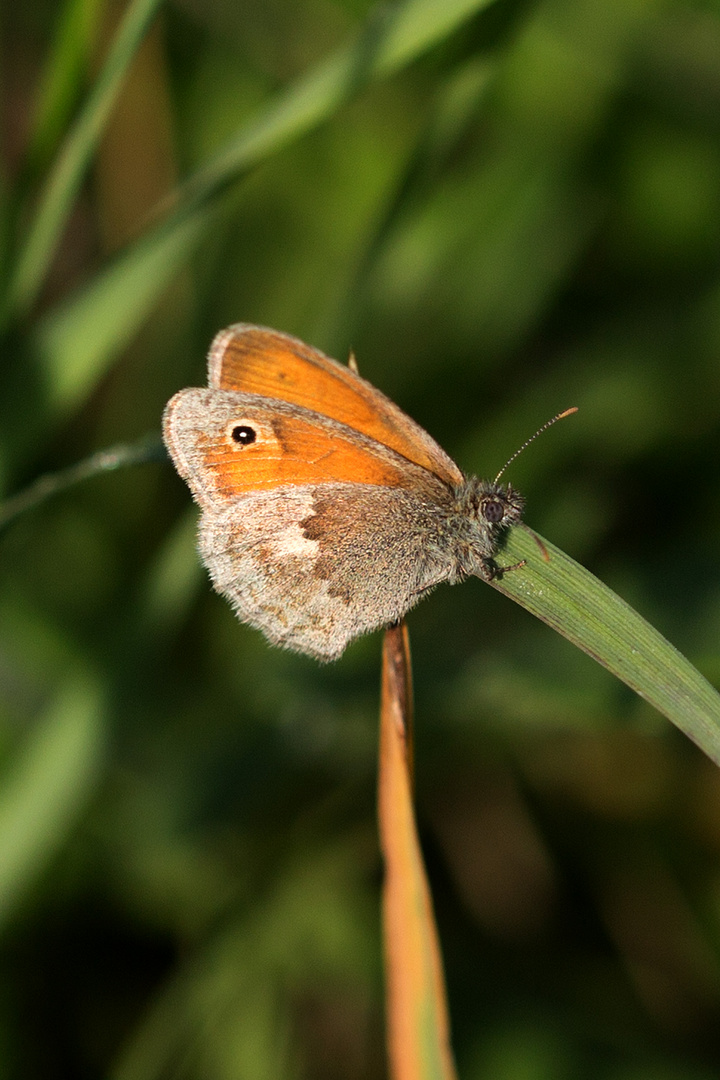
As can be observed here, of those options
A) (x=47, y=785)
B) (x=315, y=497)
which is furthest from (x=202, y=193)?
(x=47, y=785)

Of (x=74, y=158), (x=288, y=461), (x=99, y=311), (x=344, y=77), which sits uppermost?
(x=74, y=158)

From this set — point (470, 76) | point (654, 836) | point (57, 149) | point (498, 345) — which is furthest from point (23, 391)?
point (654, 836)

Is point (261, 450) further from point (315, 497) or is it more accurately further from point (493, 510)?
point (493, 510)

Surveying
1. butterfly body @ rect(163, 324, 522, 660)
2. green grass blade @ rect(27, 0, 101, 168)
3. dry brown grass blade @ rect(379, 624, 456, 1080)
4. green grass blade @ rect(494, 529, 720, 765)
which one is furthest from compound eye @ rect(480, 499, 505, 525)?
green grass blade @ rect(27, 0, 101, 168)

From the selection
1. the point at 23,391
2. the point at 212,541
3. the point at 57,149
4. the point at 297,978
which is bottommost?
the point at 297,978

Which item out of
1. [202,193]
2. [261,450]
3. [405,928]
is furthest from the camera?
[261,450]

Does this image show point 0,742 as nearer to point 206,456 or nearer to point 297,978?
point 297,978

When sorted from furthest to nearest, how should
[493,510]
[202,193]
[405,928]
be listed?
[493,510] < [202,193] < [405,928]
